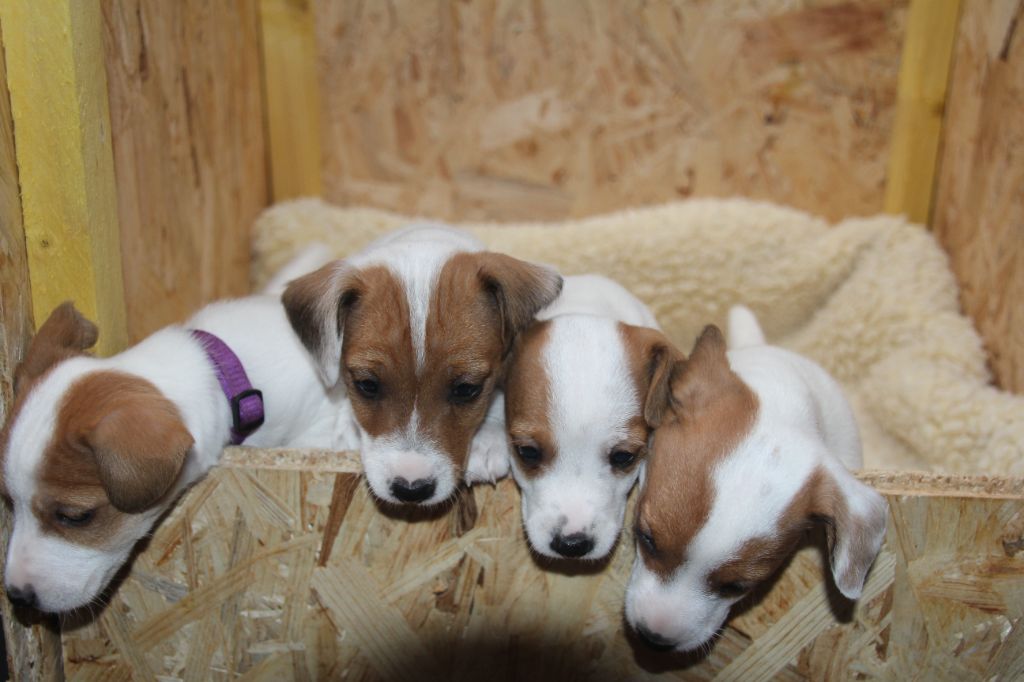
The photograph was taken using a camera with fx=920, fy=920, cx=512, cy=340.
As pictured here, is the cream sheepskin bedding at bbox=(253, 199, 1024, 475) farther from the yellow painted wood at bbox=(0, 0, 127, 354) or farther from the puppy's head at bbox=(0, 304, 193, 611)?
the puppy's head at bbox=(0, 304, 193, 611)

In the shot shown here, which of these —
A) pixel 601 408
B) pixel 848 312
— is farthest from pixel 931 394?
pixel 601 408

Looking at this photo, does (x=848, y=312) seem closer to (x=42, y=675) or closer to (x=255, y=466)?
(x=255, y=466)

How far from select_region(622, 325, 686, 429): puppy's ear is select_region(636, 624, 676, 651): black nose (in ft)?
1.60

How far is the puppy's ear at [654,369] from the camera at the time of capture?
2.27m

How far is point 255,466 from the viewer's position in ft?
7.25

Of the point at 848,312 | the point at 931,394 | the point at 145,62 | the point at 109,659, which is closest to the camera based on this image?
the point at 109,659

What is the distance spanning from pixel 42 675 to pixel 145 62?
1.80m

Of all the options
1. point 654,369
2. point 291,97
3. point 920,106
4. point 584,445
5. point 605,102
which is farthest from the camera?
point 291,97

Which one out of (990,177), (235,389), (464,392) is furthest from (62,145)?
(990,177)

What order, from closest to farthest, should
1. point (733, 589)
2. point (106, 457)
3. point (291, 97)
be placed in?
point (106, 457)
point (733, 589)
point (291, 97)

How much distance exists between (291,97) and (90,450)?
255 cm

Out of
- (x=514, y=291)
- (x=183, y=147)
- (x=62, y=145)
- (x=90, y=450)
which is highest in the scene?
(x=62, y=145)

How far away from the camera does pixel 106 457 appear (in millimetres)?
2025

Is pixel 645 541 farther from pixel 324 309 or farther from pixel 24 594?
pixel 24 594
